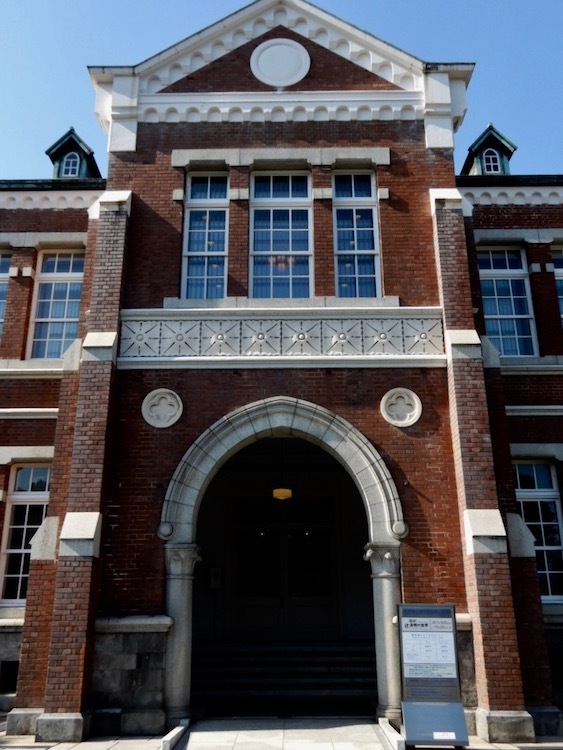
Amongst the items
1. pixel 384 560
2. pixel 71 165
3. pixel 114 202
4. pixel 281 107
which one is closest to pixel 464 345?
pixel 384 560

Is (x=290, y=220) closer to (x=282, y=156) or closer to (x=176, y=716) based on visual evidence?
(x=282, y=156)

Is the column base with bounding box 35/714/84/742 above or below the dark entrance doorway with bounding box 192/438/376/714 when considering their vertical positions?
below

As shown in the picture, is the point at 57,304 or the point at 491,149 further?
the point at 491,149

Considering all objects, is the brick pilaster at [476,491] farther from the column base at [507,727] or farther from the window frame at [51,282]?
the window frame at [51,282]

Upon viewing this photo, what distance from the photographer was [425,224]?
11352mm

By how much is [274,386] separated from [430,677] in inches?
176

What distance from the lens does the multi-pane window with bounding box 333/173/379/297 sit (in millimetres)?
11281

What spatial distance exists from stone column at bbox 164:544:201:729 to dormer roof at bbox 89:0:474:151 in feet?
22.4

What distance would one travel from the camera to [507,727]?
8469 mm

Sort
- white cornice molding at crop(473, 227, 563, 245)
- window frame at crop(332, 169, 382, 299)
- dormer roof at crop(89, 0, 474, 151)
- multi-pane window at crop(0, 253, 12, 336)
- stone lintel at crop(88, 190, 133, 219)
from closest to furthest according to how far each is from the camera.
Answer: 1. stone lintel at crop(88, 190, 133, 219)
2. window frame at crop(332, 169, 382, 299)
3. dormer roof at crop(89, 0, 474, 151)
4. multi-pane window at crop(0, 253, 12, 336)
5. white cornice molding at crop(473, 227, 563, 245)

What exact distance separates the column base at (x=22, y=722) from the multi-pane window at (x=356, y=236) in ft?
24.5

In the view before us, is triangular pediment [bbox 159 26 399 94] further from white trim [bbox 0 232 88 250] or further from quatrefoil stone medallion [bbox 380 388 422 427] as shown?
quatrefoil stone medallion [bbox 380 388 422 427]

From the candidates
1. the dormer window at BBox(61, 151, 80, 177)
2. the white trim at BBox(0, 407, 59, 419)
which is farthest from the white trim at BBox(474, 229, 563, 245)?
the dormer window at BBox(61, 151, 80, 177)

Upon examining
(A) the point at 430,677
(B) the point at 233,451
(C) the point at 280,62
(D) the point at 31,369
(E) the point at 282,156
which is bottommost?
(A) the point at 430,677
